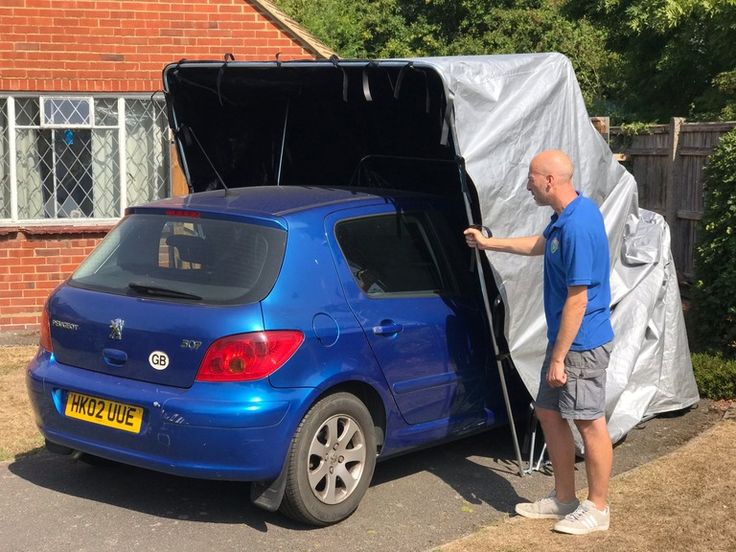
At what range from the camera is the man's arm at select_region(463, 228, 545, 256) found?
18.6ft

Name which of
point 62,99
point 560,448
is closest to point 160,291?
point 560,448

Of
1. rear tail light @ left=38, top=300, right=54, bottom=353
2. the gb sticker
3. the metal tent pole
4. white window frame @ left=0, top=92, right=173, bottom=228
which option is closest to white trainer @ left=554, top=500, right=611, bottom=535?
the metal tent pole

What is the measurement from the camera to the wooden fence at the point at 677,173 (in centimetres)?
977

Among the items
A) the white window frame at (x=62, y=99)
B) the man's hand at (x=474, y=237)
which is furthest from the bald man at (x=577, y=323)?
the white window frame at (x=62, y=99)

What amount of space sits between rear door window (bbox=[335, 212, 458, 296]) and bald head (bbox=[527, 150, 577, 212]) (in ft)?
3.31

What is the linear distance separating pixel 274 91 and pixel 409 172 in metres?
1.12

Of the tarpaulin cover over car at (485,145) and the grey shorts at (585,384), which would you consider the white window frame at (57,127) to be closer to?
the tarpaulin cover over car at (485,145)

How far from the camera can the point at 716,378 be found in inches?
305

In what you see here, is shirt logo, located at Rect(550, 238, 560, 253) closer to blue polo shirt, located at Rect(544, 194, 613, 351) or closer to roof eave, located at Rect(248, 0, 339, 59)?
blue polo shirt, located at Rect(544, 194, 613, 351)

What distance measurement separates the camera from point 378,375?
5.51 meters

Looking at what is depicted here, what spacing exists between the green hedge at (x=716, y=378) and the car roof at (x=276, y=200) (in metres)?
2.85

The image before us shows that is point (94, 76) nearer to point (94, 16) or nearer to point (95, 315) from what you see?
point (94, 16)

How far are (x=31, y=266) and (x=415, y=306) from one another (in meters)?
6.20

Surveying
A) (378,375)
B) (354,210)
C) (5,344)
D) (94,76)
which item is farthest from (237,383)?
(94,76)
